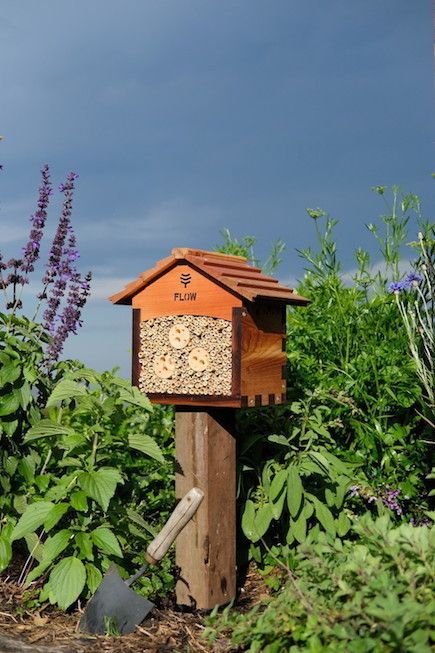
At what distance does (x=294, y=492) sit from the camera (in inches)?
183

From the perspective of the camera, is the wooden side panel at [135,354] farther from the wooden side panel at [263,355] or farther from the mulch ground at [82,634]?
the mulch ground at [82,634]

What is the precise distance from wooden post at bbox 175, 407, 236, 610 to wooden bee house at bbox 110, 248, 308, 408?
179 millimetres

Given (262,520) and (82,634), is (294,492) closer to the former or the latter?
(262,520)

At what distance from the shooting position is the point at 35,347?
485cm

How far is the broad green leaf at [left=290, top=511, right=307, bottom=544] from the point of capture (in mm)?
→ 4688

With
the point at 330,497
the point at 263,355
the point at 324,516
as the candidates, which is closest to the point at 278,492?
the point at 324,516

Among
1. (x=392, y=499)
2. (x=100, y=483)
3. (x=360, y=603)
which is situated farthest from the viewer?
(x=392, y=499)

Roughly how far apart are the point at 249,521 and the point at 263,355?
0.99m

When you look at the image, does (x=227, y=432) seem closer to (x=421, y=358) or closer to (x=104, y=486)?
(x=104, y=486)

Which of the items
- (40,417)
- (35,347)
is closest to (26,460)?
(40,417)

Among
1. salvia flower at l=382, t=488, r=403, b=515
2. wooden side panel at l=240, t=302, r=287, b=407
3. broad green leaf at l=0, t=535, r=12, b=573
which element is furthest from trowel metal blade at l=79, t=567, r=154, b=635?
salvia flower at l=382, t=488, r=403, b=515

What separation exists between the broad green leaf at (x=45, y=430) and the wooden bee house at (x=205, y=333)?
0.56 metres

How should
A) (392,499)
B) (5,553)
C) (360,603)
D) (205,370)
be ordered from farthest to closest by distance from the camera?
(392,499) < (205,370) < (5,553) < (360,603)

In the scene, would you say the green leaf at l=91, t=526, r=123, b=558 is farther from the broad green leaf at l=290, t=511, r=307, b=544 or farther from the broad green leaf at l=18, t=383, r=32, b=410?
the broad green leaf at l=290, t=511, r=307, b=544
